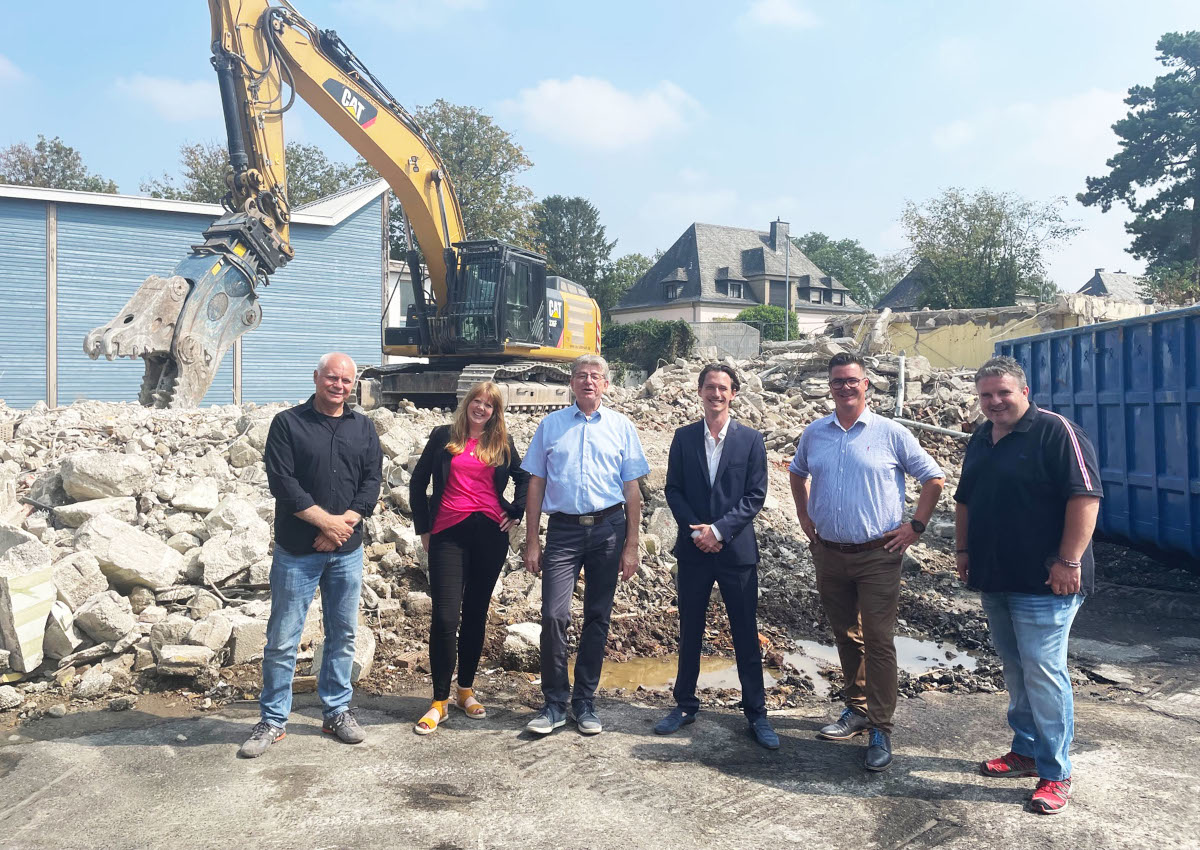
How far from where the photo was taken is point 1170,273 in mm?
30609

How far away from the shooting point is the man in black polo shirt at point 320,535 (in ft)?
14.1

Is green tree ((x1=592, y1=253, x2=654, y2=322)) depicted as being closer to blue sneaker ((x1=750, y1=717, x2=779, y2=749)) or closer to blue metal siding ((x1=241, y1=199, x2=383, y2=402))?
blue metal siding ((x1=241, y1=199, x2=383, y2=402))

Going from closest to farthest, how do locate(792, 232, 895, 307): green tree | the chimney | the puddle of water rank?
the puddle of water < the chimney < locate(792, 232, 895, 307): green tree

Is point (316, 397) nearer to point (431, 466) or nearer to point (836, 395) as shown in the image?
point (431, 466)

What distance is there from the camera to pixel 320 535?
14.2ft

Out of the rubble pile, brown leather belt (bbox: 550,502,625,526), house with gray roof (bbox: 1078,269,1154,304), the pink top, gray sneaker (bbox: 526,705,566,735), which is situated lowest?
gray sneaker (bbox: 526,705,566,735)

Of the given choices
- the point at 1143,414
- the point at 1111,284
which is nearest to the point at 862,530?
the point at 1143,414

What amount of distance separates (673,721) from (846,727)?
860mm

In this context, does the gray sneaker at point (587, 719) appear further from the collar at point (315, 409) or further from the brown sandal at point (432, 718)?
the collar at point (315, 409)

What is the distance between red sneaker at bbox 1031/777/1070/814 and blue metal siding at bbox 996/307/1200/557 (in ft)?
13.5

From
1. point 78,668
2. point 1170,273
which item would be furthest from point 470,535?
point 1170,273

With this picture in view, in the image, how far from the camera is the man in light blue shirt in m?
4.59

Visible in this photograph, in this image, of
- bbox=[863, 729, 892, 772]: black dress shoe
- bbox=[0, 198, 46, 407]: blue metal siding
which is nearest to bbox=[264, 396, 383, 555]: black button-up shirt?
bbox=[863, 729, 892, 772]: black dress shoe

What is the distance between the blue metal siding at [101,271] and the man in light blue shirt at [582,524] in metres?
16.4
